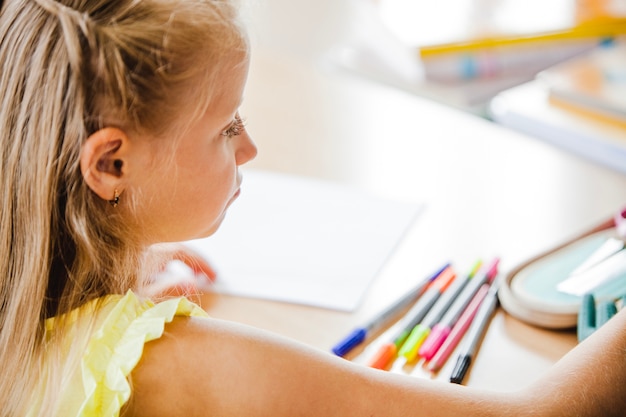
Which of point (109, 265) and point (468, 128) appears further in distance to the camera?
point (468, 128)

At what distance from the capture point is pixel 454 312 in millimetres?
819

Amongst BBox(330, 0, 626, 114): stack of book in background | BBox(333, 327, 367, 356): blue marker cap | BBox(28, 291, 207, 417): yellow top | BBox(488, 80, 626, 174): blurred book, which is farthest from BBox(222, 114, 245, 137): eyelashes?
BBox(330, 0, 626, 114): stack of book in background

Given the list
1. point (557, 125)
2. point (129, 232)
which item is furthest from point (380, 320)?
point (557, 125)

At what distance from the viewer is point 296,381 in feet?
1.92

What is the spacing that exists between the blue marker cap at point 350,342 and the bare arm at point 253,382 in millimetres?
160

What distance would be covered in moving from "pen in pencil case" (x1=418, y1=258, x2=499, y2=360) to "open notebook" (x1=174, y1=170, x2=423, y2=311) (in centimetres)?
10

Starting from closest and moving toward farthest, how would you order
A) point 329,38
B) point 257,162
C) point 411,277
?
point 411,277, point 257,162, point 329,38

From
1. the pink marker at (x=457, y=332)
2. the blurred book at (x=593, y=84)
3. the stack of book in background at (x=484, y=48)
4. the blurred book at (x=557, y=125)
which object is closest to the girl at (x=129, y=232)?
the pink marker at (x=457, y=332)

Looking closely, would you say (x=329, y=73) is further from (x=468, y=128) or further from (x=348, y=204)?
(x=348, y=204)

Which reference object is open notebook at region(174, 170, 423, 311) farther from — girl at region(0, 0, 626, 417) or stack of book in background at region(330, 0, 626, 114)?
stack of book in background at region(330, 0, 626, 114)

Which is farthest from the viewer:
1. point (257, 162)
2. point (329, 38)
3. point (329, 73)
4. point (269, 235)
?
point (329, 38)

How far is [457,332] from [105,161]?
391 mm

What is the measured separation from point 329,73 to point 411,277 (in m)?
0.76

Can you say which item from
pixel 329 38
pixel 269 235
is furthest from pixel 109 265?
pixel 329 38
